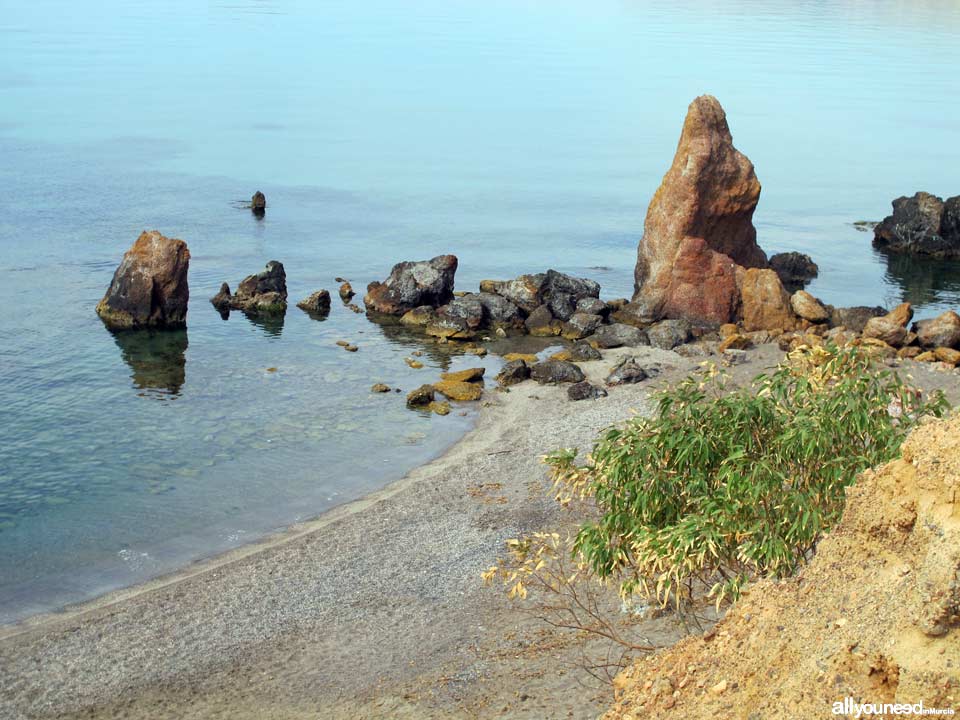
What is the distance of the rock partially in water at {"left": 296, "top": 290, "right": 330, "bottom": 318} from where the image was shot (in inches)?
2389

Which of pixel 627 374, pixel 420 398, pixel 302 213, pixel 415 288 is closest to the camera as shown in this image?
pixel 420 398

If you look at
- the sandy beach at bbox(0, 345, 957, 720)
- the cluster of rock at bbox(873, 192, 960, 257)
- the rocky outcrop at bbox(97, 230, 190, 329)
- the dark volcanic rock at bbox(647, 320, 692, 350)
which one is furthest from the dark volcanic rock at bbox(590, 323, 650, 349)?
the cluster of rock at bbox(873, 192, 960, 257)

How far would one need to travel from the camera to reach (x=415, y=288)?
58969mm

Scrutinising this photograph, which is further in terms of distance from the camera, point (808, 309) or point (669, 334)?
point (808, 309)

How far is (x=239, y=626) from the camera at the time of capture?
2841 cm

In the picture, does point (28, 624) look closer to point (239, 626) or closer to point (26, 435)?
point (239, 626)

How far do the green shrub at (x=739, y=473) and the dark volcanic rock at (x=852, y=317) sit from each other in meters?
35.1

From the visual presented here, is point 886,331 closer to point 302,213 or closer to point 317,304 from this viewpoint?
point 317,304

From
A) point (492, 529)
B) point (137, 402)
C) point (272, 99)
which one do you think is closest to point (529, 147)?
point (272, 99)

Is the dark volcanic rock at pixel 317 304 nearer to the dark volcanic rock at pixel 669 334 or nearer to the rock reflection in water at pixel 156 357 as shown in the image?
the rock reflection in water at pixel 156 357

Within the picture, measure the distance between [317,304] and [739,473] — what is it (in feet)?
146

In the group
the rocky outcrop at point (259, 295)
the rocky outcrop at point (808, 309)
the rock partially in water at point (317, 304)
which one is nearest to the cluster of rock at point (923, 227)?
the rocky outcrop at point (808, 309)

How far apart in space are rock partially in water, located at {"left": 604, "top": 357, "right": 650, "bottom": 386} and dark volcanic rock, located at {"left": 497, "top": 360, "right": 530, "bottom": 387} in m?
3.63

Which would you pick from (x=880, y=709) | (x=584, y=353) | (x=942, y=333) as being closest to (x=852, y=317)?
(x=942, y=333)
